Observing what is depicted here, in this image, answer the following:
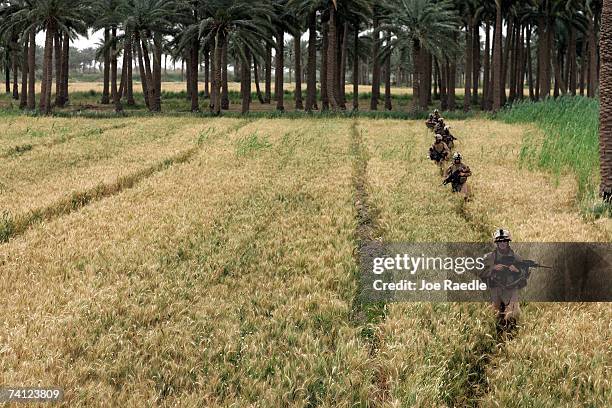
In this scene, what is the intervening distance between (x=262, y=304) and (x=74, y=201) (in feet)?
22.2

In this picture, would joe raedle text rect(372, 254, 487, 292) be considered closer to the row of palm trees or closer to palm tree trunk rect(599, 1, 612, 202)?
palm tree trunk rect(599, 1, 612, 202)

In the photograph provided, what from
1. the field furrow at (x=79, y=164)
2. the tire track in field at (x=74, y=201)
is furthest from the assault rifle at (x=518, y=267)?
the field furrow at (x=79, y=164)

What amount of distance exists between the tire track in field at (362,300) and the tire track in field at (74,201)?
5.06m

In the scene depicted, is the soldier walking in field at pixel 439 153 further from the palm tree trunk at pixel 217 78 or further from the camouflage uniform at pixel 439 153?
the palm tree trunk at pixel 217 78

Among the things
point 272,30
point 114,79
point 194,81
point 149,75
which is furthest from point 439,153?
point 114,79

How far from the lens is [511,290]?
5238 millimetres

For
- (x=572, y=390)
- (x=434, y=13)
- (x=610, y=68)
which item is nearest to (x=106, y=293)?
(x=572, y=390)

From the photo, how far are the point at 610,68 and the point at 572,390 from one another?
28.0ft

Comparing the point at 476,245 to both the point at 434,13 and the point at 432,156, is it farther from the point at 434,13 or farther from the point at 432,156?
the point at 434,13

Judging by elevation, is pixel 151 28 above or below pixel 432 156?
above

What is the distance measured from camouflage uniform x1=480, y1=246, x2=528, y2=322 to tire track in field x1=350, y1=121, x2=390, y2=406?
107 centimetres

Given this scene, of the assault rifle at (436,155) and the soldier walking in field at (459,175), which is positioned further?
the assault rifle at (436,155)

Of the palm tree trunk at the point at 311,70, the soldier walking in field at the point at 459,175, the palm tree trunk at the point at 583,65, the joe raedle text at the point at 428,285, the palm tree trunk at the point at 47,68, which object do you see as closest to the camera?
the joe raedle text at the point at 428,285

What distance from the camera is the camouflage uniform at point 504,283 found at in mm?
5125
